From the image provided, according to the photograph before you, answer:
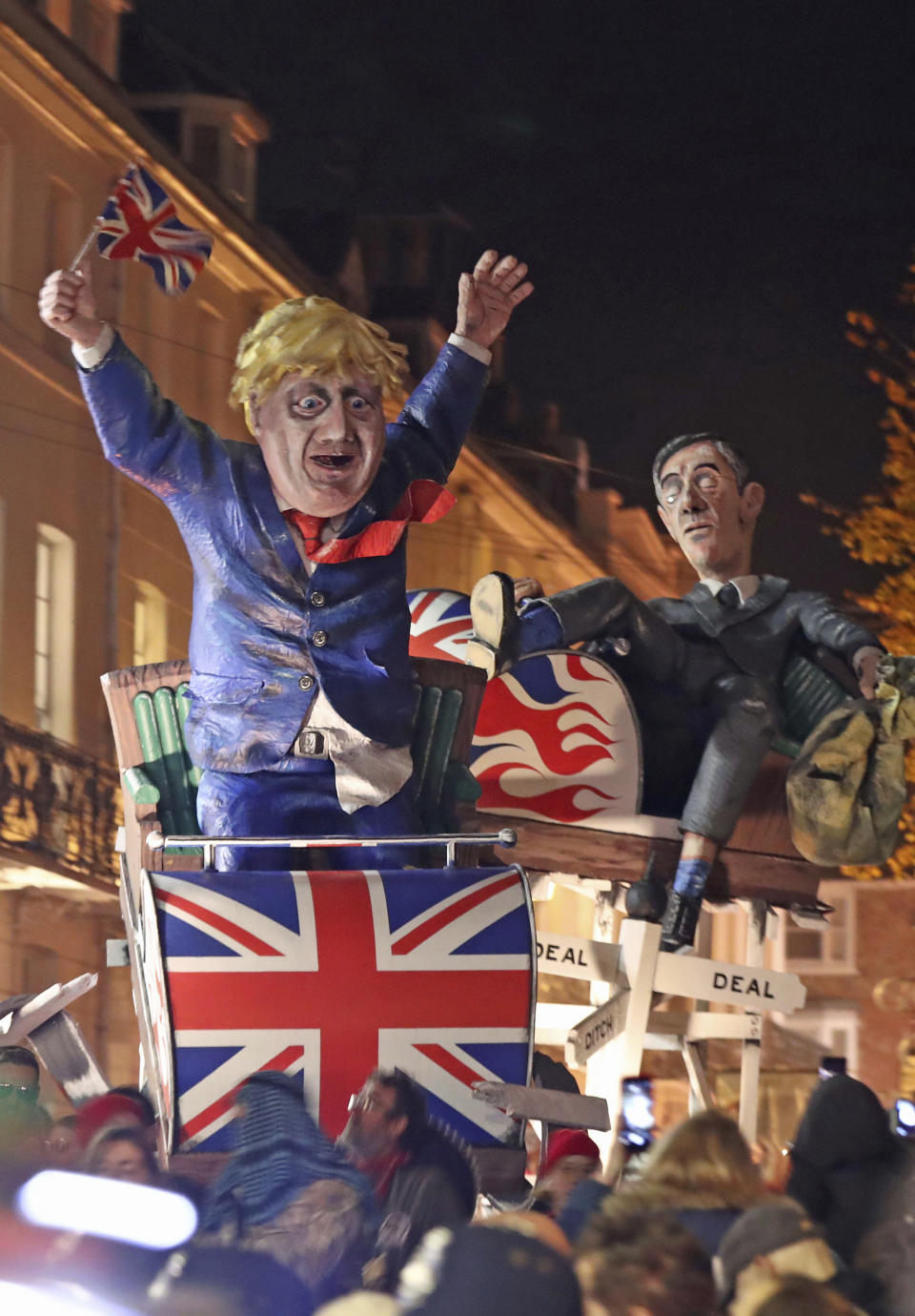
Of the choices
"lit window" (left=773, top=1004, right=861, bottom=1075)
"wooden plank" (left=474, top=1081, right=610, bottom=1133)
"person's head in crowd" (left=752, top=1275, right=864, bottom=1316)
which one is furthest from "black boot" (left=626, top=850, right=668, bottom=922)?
"lit window" (left=773, top=1004, right=861, bottom=1075)

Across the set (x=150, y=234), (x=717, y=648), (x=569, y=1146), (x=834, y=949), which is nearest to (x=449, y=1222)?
(x=569, y=1146)

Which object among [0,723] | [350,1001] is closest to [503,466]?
[0,723]

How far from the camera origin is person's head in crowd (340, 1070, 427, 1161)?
3488 mm

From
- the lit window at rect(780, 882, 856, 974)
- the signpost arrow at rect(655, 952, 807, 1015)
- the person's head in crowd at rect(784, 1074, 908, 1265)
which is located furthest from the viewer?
the lit window at rect(780, 882, 856, 974)

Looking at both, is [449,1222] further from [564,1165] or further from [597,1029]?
[597,1029]

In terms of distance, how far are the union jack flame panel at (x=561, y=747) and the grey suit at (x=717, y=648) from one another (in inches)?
4.3

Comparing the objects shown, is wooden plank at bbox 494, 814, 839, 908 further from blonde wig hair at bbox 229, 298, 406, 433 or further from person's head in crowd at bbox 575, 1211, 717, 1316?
person's head in crowd at bbox 575, 1211, 717, 1316

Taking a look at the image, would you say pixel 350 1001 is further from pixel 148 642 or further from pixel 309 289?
pixel 309 289

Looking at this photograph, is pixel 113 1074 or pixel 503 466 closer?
pixel 113 1074

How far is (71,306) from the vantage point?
4180 mm

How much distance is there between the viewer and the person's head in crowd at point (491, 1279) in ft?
7.47

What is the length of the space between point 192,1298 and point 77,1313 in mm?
201

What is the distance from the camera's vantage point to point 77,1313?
212cm

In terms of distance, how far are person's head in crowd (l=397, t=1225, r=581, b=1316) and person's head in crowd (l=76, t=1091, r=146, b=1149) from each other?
1.45 m
